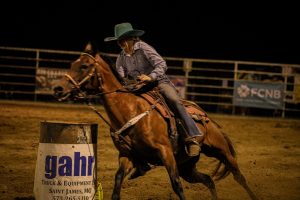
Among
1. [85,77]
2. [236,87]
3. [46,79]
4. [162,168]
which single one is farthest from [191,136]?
[46,79]

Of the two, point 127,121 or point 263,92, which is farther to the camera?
point 263,92

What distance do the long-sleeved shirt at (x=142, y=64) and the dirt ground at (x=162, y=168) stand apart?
149cm

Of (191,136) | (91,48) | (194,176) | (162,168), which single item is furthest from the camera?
(162,168)

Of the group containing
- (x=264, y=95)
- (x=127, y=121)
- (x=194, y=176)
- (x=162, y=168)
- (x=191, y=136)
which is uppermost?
(x=264, y=95)

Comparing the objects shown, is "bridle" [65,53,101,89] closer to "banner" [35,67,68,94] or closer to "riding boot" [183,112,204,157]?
"riding boot" [183,112,204,157]

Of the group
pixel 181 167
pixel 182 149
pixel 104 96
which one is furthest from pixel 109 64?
pixel 181 167

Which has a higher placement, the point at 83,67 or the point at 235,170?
the point at 83,67

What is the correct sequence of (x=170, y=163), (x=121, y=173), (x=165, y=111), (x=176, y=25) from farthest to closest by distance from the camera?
(x=176, y=25), (x=165, y=111), (x=121, y=173), (x=170, y=163)

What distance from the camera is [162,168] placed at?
7.47 m

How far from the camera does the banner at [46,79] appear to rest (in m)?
15.1

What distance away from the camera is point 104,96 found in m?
4.60

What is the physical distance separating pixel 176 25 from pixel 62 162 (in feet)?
74.6

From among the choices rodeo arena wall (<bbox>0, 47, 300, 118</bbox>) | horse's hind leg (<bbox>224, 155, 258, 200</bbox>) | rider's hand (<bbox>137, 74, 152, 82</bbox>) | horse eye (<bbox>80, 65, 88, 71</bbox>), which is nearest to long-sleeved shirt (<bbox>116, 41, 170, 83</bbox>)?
rider's hand (<bbox>137, 74, 152, 82</bbox>)

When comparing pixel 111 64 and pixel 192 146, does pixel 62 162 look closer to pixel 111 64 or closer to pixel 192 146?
pixel 111 64
